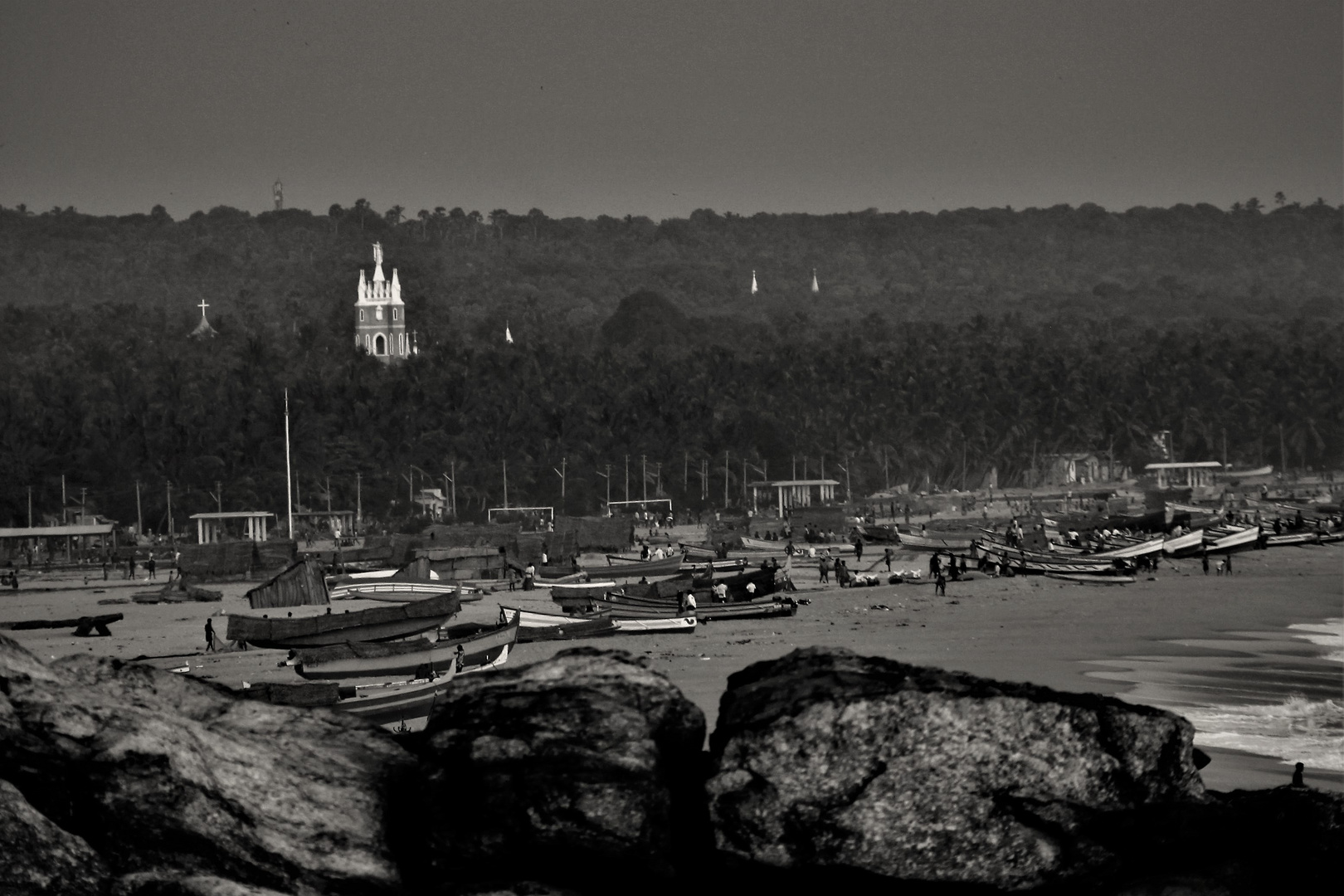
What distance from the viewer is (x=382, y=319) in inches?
7047

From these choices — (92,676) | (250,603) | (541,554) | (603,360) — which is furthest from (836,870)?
(603,360)

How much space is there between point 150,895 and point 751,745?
346 centimetres

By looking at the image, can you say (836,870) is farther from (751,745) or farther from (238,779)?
(238,779)

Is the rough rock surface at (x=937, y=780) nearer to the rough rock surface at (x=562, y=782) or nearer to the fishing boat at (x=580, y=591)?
the rough rock surface at (x=562, y=782)

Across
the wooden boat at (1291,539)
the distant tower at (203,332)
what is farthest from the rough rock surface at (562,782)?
the distant tower at (203,332)

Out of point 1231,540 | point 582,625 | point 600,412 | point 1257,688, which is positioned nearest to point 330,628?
point 582,625

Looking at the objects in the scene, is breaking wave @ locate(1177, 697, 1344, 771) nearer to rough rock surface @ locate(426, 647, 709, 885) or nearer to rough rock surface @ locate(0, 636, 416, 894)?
rough rock surface @ locate(426, 647, 709, 885)

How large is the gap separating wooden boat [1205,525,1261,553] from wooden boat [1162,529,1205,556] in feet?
0.90

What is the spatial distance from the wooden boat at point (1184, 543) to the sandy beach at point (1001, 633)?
1.64 m

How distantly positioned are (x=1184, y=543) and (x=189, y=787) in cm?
5030

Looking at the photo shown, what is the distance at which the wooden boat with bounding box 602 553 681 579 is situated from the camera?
5225 cm

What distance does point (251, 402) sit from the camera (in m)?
112

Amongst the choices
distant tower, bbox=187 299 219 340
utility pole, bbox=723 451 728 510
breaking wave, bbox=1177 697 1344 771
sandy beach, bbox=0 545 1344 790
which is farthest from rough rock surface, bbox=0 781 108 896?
distant tower, bbox=187 299 219 340

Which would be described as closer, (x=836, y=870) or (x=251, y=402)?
(x=836, y=870)
